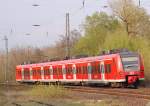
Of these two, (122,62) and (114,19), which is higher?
(114,19)

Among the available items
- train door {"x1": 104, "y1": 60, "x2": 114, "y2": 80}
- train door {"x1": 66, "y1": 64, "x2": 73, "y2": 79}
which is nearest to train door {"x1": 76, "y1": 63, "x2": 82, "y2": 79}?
train door {"x1": 66, "y1": 64, "x2": 73, "y2": 79}

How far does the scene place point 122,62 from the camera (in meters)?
32.2

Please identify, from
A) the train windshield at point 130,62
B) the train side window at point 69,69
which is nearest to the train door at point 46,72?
the train side window at point 69,69

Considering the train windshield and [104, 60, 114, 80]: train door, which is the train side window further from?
the train windshield

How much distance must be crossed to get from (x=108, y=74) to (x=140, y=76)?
2.42 m

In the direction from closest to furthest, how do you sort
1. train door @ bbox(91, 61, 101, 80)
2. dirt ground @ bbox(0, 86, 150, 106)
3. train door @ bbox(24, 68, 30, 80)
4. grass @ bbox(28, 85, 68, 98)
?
dirt ground @ bbox(0, 86, 150, 106), grass @ bbox(28, 85, 68, 98), train door @ bbox(91, 61, 101, 80), train door @ bbox(24, 68, 30, 80)

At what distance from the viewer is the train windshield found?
32.4 m

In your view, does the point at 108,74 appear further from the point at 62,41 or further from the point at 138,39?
the point at 62,41

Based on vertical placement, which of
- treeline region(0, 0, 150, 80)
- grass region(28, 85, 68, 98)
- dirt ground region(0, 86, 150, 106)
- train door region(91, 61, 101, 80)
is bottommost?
dirt ground region(0, 86, 150, 106)

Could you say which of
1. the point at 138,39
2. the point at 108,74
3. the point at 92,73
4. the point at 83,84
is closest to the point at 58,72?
the point at 83,84

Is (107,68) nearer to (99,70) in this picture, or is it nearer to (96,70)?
(99,70)

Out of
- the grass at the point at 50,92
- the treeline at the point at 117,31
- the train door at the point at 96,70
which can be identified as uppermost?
the treeline at the point at 117,31

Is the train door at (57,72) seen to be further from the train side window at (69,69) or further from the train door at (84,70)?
the train door at (84,70)

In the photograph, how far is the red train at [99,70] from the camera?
32.3 metres
